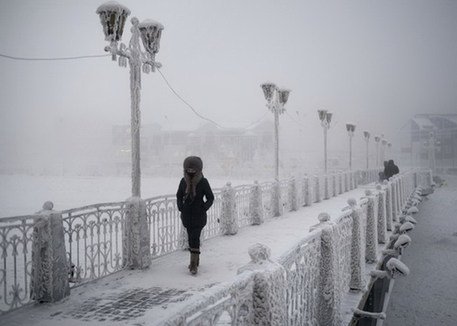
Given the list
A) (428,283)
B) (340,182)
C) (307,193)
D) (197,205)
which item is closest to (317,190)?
(307,193)

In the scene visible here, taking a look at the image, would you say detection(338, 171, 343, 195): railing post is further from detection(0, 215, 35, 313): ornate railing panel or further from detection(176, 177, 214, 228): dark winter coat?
detection(0, 215, 35, 313): ornate railing panel

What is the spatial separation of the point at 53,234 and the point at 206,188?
2.62 metres

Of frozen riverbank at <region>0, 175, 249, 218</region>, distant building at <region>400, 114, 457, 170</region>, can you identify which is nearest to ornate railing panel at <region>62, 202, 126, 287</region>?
frozen riverbank at <region>0, 175, 249, 218</region>

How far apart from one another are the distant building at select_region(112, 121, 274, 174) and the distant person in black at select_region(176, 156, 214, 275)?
152 feet

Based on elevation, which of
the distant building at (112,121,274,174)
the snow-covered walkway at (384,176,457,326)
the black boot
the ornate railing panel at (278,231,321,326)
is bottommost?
the snow-covered walkway at (384,176,457,326)

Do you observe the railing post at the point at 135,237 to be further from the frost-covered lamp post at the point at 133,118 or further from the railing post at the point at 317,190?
the railing post at the point at 317,190

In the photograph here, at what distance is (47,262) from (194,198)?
256 centimetres

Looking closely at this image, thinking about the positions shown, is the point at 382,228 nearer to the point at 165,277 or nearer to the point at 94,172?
the point at 165,277

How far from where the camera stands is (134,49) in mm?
7777

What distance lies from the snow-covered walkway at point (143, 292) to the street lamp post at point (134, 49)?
6.00 feet

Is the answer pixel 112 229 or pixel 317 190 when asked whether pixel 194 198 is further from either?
pixel 317 190

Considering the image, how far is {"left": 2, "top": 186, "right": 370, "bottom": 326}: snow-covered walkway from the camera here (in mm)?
4781

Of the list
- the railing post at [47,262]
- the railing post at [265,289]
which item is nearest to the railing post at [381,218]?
the railing post at [47,262]

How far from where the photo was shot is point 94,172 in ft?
223
